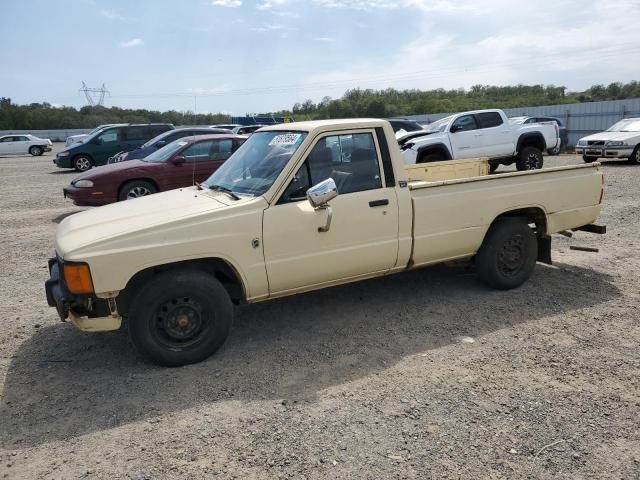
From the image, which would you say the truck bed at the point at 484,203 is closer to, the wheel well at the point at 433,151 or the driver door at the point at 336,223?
the driver door at the point at 336,223

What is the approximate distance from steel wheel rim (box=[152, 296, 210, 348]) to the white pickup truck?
9922 mm

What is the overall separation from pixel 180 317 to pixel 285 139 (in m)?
1.82

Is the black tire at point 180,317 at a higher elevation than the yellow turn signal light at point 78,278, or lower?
lower

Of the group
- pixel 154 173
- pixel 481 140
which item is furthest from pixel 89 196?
pixel 481 140

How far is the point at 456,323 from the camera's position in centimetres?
479

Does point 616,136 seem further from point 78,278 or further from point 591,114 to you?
point 78,278

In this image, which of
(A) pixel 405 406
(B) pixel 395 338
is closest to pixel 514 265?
(B) pixel 395 338

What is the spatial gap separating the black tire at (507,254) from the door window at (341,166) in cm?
155

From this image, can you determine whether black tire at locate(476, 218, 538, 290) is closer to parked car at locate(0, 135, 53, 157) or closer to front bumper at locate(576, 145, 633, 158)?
front bumper at locate(576, 145, 633, 158)

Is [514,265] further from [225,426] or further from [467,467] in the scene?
[225,426]

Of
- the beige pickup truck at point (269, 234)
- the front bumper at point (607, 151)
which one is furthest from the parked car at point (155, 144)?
the front bumper at point (607, 151)

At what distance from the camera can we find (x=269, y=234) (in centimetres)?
414

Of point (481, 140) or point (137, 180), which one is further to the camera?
point (481, 140)

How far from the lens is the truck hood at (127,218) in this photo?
12.4 feet
